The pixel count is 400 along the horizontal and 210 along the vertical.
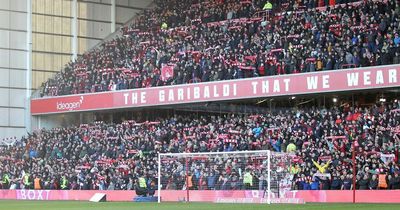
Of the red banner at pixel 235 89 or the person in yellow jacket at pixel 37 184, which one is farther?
the person in yellow jacket at pixel 37 184

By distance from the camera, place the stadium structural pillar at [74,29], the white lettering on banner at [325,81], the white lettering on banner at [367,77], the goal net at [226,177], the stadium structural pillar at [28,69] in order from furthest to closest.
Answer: the stadium structural pillar at [74,29]
the stadium structural pillar at [28,69]
the white lettering on banner at [325,81]
the white lettering on banner at [367,77]
the goal net at [226,177]

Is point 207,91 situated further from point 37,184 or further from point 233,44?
point 37,184

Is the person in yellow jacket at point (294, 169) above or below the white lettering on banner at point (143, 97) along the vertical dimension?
below

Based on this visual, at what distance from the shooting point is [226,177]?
3962cm

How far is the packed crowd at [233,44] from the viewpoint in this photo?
145ft

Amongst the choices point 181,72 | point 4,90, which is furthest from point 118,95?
point 4,90

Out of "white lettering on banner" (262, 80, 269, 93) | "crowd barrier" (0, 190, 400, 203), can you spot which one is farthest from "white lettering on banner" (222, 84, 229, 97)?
"crowd barrier" (0, 190, 400, 203)

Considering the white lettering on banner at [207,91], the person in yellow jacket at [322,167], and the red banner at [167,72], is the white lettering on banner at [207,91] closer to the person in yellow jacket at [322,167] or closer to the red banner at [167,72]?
the red banner at [167,72]

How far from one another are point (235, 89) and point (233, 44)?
3.14 m

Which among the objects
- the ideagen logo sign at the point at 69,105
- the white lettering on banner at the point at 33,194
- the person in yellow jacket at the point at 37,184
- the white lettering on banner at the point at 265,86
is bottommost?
the white lettering on banner at the point at 33,194

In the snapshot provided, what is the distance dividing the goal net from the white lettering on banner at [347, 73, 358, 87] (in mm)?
5983

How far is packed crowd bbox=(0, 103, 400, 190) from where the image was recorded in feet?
126

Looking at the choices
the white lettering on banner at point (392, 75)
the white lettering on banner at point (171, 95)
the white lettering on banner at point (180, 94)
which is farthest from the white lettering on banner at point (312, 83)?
the white lettering on banner at point (171, 95)

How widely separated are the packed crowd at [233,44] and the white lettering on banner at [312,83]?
16.3 inches
